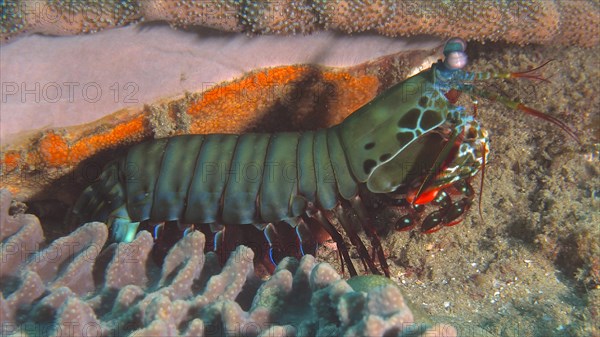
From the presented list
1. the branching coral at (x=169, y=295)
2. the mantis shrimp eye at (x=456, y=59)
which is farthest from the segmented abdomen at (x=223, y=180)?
the mantis shrimp eye at (x=456, y=59)

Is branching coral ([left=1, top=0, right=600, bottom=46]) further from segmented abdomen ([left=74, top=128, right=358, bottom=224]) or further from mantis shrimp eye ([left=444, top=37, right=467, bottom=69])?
segmented abdomen ([left=74, top=128, right=358, bottom=224])

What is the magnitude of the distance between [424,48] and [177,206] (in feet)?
8.57

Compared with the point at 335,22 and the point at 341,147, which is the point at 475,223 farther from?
the point at 335,22

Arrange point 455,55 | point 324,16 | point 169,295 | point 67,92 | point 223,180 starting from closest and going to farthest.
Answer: point 169,295 < point 455,55 < point 324,16 < point 67,92 < point 223,180

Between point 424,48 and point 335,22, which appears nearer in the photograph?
point 335,22

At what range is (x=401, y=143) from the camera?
3320 millimetres

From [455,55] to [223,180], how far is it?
2038 millimetres

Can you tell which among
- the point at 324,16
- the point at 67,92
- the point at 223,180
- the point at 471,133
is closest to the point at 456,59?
the point at 471,133

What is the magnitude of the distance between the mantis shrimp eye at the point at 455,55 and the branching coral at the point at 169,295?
1.75 m

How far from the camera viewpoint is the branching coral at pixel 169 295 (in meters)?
1.84

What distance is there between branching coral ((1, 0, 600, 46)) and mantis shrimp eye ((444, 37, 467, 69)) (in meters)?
0.45

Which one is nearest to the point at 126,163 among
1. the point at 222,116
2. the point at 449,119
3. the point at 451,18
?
the point at 222,116

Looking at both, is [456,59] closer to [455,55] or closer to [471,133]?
[455,55]

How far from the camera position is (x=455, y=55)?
10.1ft
